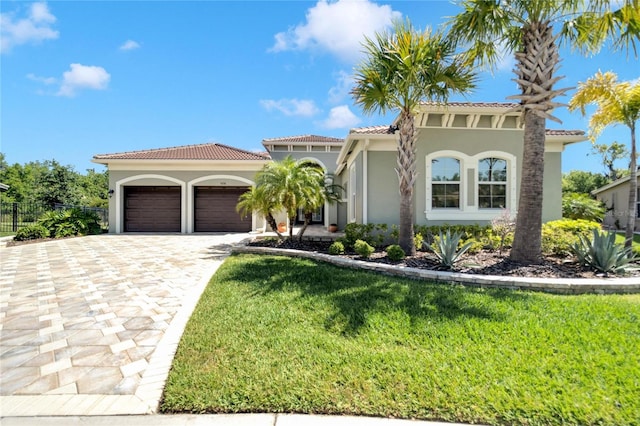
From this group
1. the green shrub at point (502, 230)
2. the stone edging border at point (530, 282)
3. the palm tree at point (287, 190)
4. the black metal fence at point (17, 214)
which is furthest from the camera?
the black metal fence at point (17, 214)

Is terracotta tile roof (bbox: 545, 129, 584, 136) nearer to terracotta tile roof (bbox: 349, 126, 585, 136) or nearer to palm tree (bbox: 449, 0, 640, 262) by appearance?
terracotta tile roof (bbox: 349, 126, 585, 136)

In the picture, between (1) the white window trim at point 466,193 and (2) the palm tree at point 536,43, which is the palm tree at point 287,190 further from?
(2) the palm tree at point 536,43

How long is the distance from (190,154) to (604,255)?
742 inches

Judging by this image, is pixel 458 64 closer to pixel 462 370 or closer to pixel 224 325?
pixel 462 370

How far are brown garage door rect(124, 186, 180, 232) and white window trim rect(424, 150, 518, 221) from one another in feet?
46.9

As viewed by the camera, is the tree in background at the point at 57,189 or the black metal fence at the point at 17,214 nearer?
the black metal fence at the point at 17,214

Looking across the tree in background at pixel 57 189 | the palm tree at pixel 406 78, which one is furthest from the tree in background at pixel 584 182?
the tree in background at pixel 57 189

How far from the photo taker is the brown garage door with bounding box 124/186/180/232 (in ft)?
57.4

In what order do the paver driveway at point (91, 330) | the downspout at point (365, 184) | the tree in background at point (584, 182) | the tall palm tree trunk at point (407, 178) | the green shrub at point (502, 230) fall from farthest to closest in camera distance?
the tree in background at point (584, 182) → the downspout at point (365, 184) → the green shrub at point (502, 230) → the tall palm tree trunk at point (407, 178) → the paver driveway at point (91, 330)

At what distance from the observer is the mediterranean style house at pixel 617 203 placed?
22.0 metres

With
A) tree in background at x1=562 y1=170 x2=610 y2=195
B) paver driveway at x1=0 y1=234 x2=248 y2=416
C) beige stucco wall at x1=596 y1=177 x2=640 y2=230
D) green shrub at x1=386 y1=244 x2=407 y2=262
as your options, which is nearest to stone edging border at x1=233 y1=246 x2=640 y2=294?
green shrub at x1=386 y1=244 x2=407 y2=262

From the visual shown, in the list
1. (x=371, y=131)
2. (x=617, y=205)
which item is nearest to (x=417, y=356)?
(x=371, y=131)

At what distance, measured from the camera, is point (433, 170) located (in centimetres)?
1120

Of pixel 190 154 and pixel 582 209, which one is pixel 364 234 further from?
pixel 582 209
